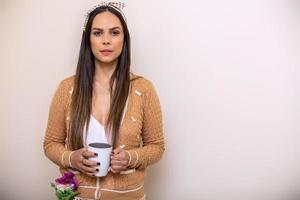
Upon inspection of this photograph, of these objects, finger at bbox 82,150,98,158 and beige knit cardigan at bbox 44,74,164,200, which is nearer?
finger at bbox 82,150,98,158

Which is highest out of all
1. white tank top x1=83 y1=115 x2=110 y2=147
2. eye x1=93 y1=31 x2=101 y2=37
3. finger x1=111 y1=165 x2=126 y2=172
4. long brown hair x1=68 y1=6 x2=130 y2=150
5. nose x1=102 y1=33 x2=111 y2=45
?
eye x1=93 y1=31 x2=101 y2=37

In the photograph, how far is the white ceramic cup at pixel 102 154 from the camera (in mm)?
1239

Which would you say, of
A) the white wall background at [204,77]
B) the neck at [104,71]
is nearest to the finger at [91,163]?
the neck at [104,71]

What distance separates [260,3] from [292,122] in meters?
0.57

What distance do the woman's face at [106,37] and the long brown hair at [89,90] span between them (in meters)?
0.03

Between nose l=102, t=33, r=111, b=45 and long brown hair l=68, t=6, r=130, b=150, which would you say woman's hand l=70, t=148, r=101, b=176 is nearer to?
long brown hair l=68, t=6, r=130, b=150

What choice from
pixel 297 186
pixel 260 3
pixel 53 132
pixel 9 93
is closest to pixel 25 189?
pixel 9 93

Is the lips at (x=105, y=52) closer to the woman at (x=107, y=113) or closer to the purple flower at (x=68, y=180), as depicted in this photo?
the woman at (x=107, y=113)

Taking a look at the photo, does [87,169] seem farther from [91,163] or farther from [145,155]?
[145,155]

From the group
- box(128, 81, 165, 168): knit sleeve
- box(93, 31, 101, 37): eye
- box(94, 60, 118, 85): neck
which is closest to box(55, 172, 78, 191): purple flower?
box(128, 81, 165, 168): knit sleeve

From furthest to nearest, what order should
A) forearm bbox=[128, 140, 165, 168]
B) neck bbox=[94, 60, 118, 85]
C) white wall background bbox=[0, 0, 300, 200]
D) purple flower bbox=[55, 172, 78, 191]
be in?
white wall background bbox=[0, 0, 300, 200], neck bbox=[94, 60, 118, 85], forearm bbox=[128, 140, 165, 168], purple flower bbox=[55, 172, 78, 191]

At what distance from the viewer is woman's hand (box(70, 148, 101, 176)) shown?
1.26m

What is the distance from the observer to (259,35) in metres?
1.76

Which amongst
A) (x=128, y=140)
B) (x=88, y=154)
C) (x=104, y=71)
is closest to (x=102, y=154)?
(x=88, y=154)
